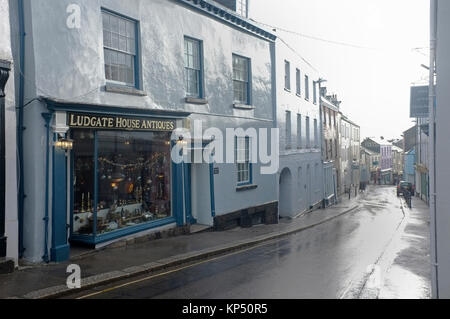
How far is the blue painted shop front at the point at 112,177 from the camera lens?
412 inches

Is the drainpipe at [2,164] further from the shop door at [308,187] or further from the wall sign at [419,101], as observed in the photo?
the wall sign at [419,101]

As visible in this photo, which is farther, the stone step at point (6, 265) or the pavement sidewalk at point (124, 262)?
the stone step at point (6, 265)

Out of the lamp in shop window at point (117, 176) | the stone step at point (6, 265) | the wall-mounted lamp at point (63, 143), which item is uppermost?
the wall-mounted lamp at point (63, 143)

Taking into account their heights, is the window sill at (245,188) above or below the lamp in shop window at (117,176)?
below

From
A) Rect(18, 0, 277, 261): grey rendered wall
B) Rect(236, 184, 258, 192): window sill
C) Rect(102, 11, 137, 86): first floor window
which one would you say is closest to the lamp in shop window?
Rect(18, 0, 277, 261): grey rendered wall

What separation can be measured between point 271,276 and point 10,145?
21.4 ft

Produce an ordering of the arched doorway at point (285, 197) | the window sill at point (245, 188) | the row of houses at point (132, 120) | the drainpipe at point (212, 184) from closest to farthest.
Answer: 1. the row of houses at point (132, 120)
2. the drainpipe at point (212, 184)
3. the window sill at point (245, 188)
4. the arched doorway at point (285, 197)

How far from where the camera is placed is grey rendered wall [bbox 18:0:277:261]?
32.7 feet

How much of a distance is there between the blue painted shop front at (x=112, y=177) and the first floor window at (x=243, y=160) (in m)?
4.12

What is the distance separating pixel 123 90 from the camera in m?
12.3

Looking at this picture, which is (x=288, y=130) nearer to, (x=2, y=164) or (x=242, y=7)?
(x=242, y=7)

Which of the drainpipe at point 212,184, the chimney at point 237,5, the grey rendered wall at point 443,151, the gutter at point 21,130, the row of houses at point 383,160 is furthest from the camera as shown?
the row of houses at point 383,160

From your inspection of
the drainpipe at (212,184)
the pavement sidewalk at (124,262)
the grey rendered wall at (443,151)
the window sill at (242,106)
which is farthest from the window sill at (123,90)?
the grey rendered wall at (443,151)
